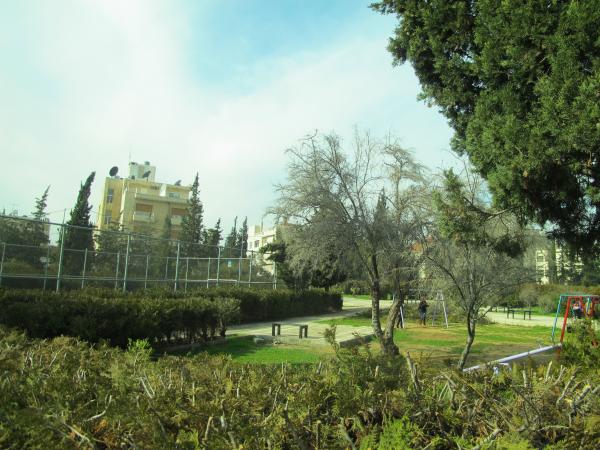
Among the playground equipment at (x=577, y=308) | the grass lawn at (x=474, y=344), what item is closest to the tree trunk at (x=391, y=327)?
the grass lawn at (x=474, y=344)

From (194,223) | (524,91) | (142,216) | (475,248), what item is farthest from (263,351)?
(142,216)

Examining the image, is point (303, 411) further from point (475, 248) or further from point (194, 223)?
point (194, 223)

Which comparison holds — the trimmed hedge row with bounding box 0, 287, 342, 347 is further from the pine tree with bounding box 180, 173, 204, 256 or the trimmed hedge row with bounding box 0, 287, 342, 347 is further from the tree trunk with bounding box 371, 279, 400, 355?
the pine tree with bounding box 180, 173, 204, 256

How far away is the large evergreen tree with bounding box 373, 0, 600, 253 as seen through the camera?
5.89 metres

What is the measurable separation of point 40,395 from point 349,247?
14621mm

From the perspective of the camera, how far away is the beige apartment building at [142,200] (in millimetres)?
68938

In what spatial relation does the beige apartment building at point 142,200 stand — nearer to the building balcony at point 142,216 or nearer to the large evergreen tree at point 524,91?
the building balcony at point 142,216

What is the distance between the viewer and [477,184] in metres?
9.77

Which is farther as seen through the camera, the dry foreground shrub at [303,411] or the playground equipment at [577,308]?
the playground equipment at [577,308]

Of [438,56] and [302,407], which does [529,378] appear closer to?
[302,407]

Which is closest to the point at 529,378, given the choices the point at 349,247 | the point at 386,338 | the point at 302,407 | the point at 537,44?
the point at 302,407

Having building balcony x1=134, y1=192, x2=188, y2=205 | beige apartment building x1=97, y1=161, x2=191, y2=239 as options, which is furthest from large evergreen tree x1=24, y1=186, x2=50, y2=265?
building balcony x1=134, y1=192, x2=188, y2=205

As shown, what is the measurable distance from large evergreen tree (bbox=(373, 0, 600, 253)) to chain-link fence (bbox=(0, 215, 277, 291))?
13.2 m

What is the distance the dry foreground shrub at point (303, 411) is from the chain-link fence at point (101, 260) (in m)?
14.9
